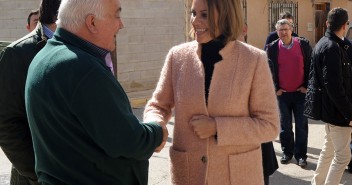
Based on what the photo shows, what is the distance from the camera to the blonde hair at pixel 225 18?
2.42 m

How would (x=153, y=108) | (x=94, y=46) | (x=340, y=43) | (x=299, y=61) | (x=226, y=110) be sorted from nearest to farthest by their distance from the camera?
(x=94, y=46) < (x=226, y=110) < (x=153, y=108) < (x=340, y=43) < (x=299, y=61)

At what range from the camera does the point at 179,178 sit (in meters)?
2.52

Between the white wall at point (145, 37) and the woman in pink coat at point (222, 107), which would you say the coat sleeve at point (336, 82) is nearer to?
the woman in pink coat at point (222, 107)

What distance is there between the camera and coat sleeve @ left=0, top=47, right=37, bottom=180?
8.61ft

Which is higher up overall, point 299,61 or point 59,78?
point 59,78

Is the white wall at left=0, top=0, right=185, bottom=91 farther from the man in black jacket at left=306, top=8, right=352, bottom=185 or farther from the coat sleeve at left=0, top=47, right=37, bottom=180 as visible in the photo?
the coat sleeve at left=0, top=47, right=37, bottom=180

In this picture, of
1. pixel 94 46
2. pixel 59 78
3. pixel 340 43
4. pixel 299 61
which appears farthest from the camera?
pixel 299 61

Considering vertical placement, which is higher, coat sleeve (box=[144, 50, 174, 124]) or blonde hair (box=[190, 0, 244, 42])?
blonde hair (box=[190, 0, 244, 42])

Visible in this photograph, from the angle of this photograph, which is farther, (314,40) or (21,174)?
(314,40)

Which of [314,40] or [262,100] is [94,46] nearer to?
[262,100]

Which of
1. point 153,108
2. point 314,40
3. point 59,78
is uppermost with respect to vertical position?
point 59,78

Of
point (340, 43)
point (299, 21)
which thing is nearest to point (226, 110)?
point (340, 43)

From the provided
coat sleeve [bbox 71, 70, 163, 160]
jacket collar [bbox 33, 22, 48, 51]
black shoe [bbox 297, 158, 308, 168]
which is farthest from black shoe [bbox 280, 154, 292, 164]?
coat sleeve [bbox 71, 70, 163, 160]

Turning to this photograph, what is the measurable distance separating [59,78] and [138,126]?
1.21ft
